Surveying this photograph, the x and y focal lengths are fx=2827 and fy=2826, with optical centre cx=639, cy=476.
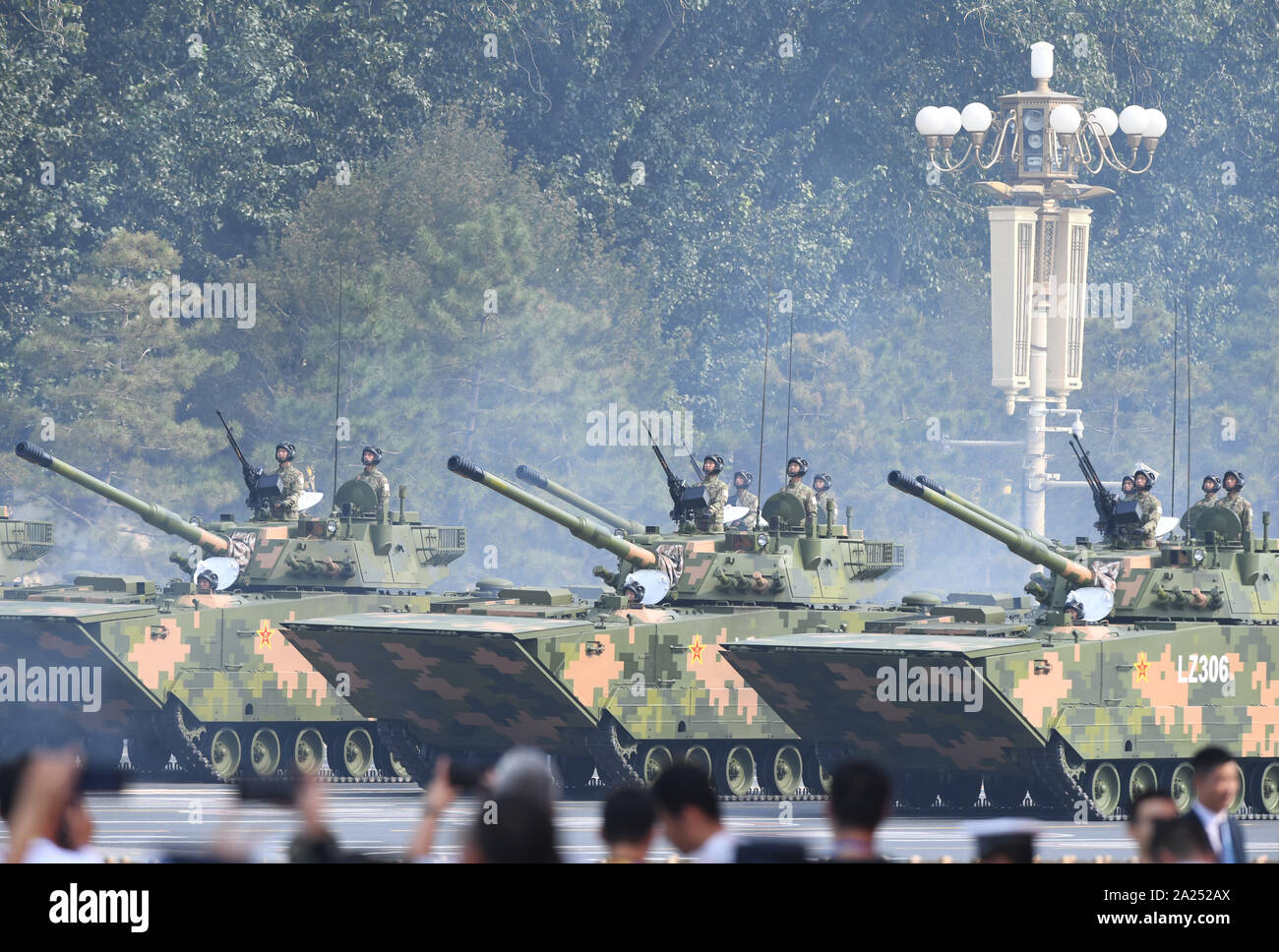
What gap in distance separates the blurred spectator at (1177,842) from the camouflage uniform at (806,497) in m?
20.0

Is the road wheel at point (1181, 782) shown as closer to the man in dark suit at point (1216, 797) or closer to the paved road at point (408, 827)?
the paved road at point (408, 827)

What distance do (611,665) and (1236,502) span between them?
20.6 ft

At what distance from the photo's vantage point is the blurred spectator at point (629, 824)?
27.6ft

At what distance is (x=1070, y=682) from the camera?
24453 millimetres

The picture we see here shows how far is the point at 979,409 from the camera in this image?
59.3 metres

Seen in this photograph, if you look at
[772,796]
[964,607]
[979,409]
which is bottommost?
[772,796]

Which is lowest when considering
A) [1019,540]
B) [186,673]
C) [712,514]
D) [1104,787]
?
[1104,787]

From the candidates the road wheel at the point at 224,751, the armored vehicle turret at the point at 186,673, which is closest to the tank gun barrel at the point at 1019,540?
the armored vehicle turret at the point at 186,673

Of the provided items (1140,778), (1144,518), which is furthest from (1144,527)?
(1140,778)

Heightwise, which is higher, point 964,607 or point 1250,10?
point 1250,10

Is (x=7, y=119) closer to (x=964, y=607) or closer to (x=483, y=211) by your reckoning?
(x=483, y=211)

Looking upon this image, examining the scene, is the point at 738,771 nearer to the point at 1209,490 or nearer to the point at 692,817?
the point at 1209,490

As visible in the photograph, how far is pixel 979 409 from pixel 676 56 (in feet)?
34.6
